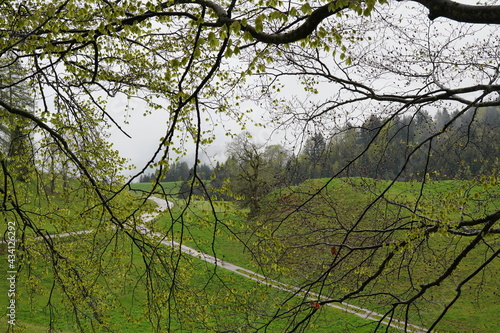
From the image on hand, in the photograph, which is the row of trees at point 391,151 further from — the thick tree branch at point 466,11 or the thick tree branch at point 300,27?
the thick tree branch at point 300,27

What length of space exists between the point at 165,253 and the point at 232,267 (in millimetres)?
15843

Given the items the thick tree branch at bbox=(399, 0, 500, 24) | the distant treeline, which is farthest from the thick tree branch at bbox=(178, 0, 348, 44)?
the distant treeline

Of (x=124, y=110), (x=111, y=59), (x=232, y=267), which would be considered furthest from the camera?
(x=232, y=267)

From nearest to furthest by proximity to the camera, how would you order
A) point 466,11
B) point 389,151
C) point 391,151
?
point 466,11, point 391,151, point 389,151

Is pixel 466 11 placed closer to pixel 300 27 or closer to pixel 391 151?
pixel 300 27

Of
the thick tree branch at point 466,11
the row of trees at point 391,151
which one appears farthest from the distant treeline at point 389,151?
the thick tree branch at point 466,11

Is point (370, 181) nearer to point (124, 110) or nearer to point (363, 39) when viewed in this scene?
point (363, 39)

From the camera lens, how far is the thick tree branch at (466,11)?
2.66m

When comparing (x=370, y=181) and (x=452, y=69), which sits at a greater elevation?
(x=452, y=69)

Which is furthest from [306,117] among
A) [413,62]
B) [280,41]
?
[280,41]

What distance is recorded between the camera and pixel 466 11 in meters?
2.72

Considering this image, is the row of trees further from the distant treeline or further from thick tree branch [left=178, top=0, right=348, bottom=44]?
thick tree branch [left=178, top=0, right=348, bottom=44]

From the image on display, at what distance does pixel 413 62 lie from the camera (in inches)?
240

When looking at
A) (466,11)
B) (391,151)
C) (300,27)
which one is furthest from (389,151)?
(300,27)
